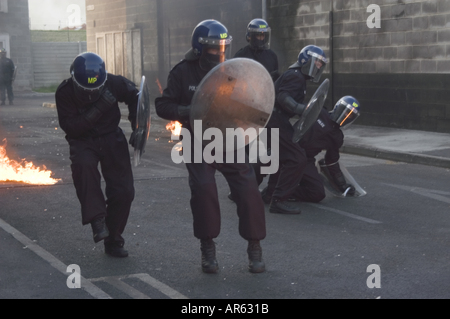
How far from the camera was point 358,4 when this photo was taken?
14.8 m

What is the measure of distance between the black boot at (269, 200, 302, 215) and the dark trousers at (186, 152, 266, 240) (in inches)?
79.0

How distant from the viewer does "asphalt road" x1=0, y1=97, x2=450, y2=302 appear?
4.54m

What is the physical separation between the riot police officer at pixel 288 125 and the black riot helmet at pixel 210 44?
196 centimetres

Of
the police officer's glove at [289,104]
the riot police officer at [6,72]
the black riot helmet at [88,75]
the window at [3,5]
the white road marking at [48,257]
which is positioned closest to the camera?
the white road marking at [48,257]

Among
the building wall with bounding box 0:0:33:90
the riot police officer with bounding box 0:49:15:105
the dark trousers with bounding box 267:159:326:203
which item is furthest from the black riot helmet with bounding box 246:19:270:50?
the building wall with bounding box 0:0:33:90

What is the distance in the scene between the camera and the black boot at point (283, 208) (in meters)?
6.93

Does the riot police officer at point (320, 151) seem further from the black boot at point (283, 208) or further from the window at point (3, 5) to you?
the window at point (3, 5)

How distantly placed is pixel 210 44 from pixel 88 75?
88cm

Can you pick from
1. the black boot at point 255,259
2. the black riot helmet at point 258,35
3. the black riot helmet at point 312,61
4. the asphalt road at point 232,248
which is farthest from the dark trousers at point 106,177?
the black riot helmet at point 258,35

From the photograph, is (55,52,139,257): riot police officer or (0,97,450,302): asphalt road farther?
(55,52,139,257): riot police officer

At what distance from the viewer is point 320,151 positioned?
25.3 feet

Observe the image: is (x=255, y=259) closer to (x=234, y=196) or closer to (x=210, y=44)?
(x=234, y=196)

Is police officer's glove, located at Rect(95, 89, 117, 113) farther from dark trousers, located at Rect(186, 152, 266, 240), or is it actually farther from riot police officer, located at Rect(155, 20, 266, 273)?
dark trousers, located at Rect(186, 152, 266, 240)

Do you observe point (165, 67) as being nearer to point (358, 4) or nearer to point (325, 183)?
point (358, 4)
